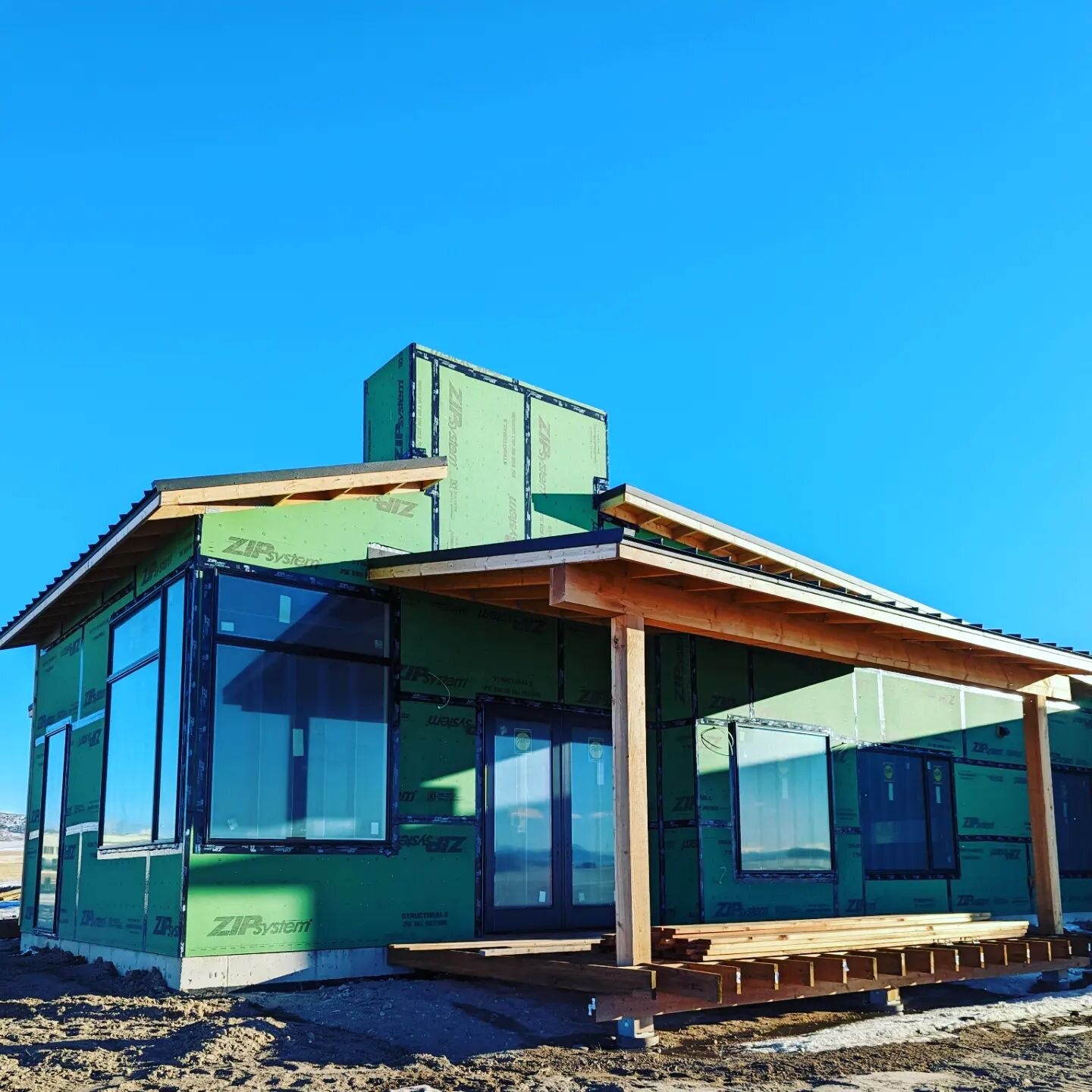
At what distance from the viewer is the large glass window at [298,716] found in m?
8.67

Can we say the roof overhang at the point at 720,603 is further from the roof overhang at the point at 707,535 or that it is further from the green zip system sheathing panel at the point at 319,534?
the roof overhang at the point at 707,535

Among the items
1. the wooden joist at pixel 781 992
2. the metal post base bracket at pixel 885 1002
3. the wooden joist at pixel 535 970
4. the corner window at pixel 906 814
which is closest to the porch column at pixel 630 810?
the wooden joist at pixel 535 970

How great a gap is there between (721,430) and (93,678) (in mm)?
20626

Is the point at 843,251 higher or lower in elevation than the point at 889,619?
higher

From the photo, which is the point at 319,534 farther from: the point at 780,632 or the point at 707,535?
the point at 707,535

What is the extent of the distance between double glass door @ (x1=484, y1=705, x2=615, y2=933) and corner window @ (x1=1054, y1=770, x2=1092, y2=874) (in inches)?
353

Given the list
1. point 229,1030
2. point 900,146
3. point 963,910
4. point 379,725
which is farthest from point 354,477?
point 900,146

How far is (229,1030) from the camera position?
6637 mm

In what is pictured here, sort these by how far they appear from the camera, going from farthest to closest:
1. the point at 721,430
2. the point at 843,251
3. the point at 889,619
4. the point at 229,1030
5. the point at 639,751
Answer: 1. the point at 721,430
2. the point at 843,251
3. the point at 889,619
4. the point at 639,751
5. the point at 229,1030

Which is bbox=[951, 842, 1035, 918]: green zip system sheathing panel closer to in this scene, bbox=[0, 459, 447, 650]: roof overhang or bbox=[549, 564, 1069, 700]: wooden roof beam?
bbox=[549, 564, 1069, 700]: wooden roof beam

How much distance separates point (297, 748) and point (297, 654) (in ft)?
2.44

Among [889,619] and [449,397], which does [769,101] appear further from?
[889,619]

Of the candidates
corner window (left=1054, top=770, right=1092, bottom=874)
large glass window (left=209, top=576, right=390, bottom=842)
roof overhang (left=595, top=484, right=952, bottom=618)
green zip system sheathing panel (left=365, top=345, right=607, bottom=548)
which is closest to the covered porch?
large glass window (left=209, top=576, right=390, bottom=842)

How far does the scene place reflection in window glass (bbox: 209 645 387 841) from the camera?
340 inches
